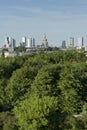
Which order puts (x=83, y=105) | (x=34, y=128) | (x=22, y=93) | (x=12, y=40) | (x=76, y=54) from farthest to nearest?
(x=12, y=40) → (x=76, y=54) → (x=22, y=93) → (x=83, y=105) → (x=34, y=128)

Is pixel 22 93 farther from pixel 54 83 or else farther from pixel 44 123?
pixel 44 123

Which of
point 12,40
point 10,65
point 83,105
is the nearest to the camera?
point 83,105

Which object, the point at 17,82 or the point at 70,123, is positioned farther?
the point at 17,82

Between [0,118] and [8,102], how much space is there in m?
7.94

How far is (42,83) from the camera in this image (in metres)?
30.9

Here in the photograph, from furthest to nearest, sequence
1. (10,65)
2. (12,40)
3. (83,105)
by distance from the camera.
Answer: (12,40) → (10,65) → (83,105)

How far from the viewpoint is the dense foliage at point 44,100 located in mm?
20594

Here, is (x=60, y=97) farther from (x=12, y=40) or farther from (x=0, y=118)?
(x=12, y=40)

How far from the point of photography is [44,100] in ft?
72.1

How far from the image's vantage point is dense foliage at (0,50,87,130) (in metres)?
20.6

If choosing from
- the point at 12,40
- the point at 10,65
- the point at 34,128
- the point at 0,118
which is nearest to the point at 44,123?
the point at 34,128

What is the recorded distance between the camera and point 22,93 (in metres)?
30.7

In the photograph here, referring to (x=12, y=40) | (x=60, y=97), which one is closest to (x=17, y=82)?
(x=60, y=97)

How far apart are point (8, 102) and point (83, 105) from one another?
539 cm
